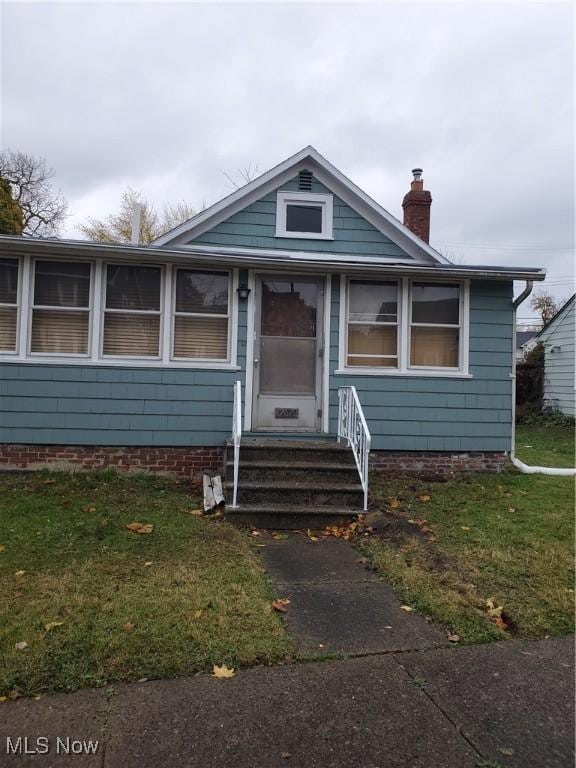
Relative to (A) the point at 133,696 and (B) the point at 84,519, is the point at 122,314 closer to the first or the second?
(B) the point at 84,519

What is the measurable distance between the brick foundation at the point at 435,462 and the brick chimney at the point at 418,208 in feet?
13.9

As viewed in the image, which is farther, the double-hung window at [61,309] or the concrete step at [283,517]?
the double-hung window at [61,309]

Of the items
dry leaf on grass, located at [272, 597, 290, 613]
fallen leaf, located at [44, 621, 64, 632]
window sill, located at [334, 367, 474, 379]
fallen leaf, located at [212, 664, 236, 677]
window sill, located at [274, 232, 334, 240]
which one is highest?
window sill, located at [274, 232, 334, 240]

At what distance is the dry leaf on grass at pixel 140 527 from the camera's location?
4938 mm

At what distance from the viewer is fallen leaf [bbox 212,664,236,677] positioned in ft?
8.84

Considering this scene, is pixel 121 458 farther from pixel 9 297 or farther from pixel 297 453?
pixel 9 297

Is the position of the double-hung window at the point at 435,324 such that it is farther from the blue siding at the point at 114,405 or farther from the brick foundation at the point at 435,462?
the blue siding at the point at 114,405

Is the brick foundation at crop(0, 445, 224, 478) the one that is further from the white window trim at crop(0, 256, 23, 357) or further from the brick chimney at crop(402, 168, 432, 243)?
the brick chimney at crop(402, 168, 432, 243)

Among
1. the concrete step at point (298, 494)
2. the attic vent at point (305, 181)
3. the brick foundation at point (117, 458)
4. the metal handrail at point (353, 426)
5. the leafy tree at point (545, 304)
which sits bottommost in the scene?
the concrete step at point (298, 494)

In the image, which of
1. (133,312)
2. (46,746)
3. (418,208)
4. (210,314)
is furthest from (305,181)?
(46,746)

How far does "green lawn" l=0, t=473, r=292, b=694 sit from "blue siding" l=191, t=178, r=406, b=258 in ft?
14.3

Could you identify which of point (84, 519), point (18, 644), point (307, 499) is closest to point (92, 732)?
point (18, 644)

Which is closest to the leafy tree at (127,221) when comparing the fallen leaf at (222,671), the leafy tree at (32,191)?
the leafy tree at (32,191)

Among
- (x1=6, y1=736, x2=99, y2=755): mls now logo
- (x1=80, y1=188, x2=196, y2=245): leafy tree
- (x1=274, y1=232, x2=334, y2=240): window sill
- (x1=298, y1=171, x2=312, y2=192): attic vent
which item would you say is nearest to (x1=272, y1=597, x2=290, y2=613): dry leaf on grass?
(x1=6, y1=736, x2=99, y2=755): mls now logo
